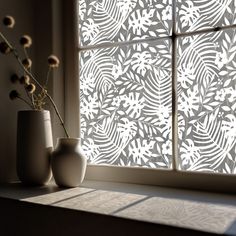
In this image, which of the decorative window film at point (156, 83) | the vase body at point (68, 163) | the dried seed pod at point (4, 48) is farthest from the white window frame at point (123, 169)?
the dried seed pod at point (4, 48)

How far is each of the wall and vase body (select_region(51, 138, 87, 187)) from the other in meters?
0.21

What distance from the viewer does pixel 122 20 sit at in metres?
1.21

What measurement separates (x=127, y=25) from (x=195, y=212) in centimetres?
68

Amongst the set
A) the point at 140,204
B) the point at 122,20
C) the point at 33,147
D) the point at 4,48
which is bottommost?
the point at 140,204

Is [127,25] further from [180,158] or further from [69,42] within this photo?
[180,158]

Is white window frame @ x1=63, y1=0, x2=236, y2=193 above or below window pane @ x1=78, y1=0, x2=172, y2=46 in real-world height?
below

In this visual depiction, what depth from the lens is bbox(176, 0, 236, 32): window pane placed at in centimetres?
102

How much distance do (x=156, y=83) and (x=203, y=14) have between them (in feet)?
0.82

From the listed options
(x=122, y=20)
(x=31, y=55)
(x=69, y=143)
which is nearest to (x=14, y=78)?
(x=31, y=55)

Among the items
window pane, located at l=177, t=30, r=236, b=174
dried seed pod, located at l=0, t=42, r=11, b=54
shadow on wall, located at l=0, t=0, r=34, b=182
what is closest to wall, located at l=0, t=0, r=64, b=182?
shadow on wall, located at l=0, t=0, r=34, b=182

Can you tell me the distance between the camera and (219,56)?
40.6 inches

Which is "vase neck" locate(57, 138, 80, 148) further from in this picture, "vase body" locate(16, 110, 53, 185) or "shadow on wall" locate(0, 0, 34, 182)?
"shadow on wall" locate(0, 0, 34, 182)

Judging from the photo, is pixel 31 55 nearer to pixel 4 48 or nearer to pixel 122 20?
pixel 4 48

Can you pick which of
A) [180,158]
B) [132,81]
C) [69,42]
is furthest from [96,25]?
[180,158]
